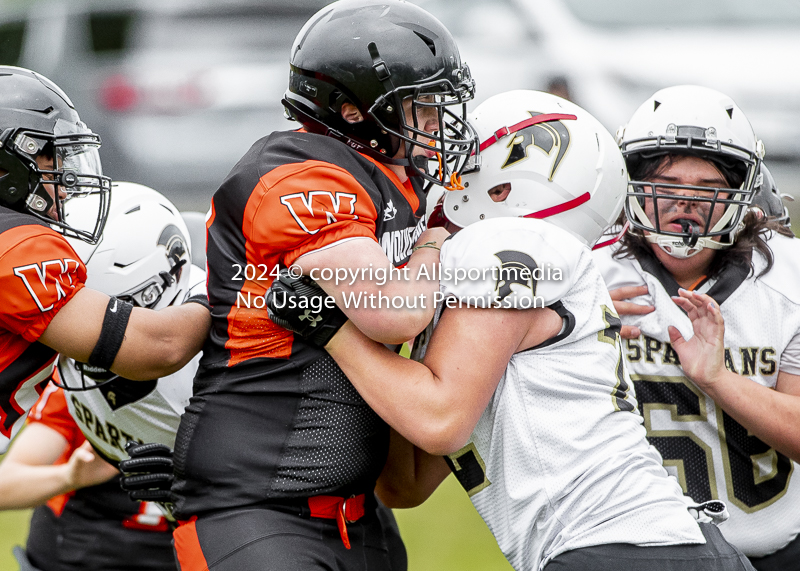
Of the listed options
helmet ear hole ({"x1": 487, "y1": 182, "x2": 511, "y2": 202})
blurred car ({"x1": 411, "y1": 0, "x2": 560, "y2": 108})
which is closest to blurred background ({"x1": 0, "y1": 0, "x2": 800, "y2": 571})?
blurred car ({"x1": 411, "y1": 0, "x2": 560, "y2": 108})

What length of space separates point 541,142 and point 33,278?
1.44 m

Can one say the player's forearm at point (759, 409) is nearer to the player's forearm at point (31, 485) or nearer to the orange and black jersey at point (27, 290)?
the orange and black jersey at point (27, 290)

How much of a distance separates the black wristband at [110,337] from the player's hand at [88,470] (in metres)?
1.13

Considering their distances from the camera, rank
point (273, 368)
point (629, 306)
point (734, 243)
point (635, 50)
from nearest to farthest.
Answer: point (273, 368)
point (629, 306)
point (734, 243)
point (635, 50)

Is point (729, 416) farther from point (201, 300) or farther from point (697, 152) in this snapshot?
point (201, 300)

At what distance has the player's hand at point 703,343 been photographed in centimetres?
286

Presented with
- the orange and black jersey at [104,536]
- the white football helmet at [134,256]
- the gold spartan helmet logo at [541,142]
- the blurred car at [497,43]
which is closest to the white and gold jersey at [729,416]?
the gold spartan helmet logo at [541,142]

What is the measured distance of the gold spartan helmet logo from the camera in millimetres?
2748

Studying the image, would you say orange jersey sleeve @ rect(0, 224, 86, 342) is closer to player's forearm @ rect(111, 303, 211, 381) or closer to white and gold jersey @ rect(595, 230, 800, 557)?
player's forearm @ rect(111, 303, 211, 381)

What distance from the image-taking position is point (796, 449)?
288 cm

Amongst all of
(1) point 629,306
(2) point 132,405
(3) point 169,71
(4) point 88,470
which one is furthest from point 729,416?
(3) point 169,71

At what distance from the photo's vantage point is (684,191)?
3160mm

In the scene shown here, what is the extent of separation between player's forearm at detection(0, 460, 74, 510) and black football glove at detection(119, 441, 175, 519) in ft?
3.24

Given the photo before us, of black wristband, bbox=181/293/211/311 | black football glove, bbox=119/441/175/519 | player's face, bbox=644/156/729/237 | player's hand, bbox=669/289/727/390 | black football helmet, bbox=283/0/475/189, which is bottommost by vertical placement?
black football glove, bbox=119/441/175/519
